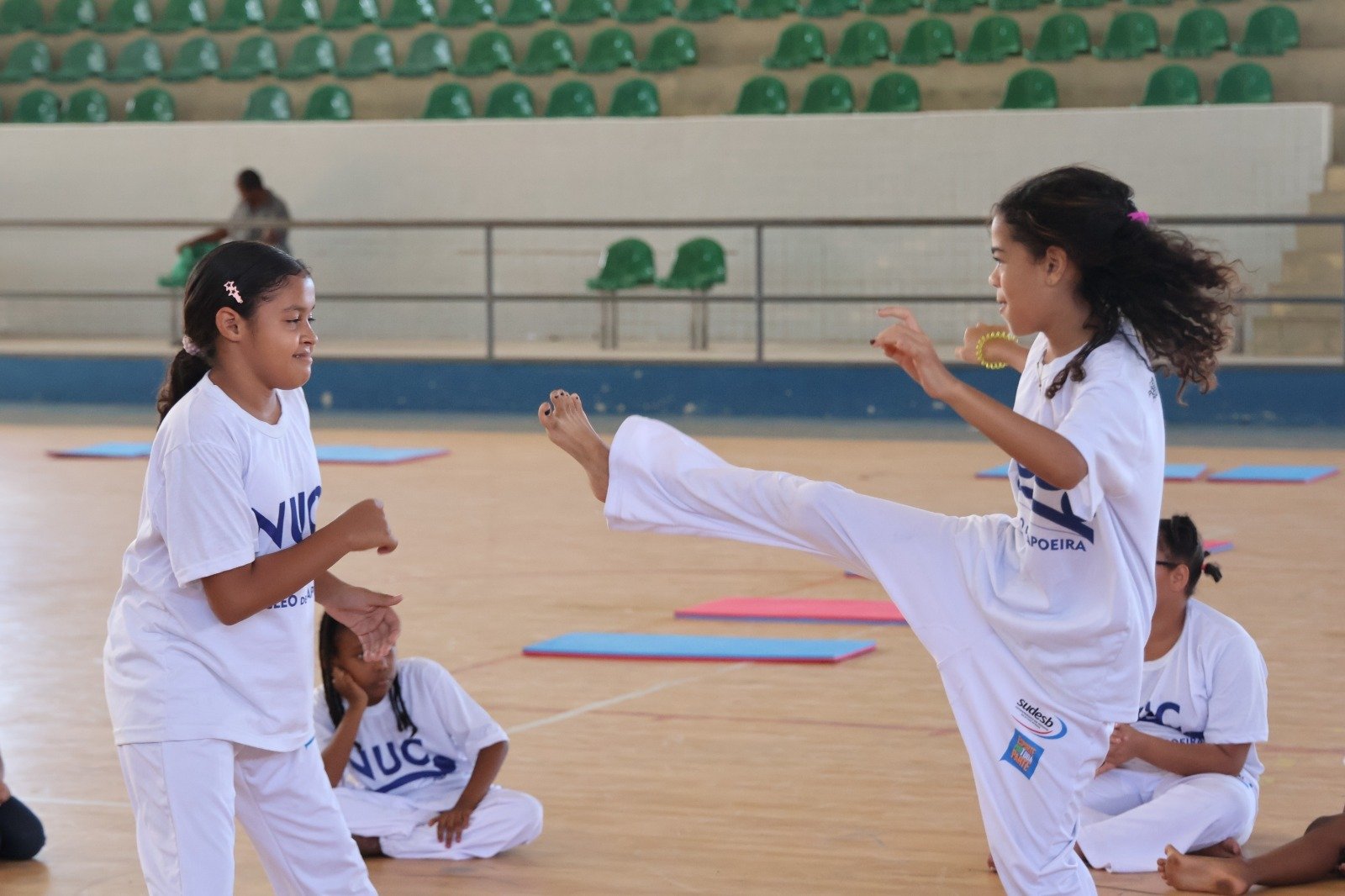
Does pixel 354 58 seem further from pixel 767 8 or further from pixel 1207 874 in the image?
pixel 1207 874

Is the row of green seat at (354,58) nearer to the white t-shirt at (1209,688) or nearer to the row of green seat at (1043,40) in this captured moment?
the row of green seat at (1043,40)

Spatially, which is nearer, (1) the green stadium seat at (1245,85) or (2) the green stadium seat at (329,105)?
(1) the green stadium seat at (1245,85)

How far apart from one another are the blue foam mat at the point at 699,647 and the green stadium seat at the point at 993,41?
9.36m

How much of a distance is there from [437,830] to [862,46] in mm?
11927

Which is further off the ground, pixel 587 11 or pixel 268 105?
pixel 587 11

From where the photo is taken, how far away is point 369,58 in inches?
632

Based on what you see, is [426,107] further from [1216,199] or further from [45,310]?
[1216,199]

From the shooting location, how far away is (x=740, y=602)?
6.59 m

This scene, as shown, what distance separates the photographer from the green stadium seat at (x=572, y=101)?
49.9 feet

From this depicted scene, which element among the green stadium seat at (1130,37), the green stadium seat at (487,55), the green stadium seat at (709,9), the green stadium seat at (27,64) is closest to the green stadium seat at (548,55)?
the green stadium seat at (487,55)

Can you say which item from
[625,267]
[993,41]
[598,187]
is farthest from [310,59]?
[993,41]

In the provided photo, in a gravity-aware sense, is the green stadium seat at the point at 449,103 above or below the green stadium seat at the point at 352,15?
below

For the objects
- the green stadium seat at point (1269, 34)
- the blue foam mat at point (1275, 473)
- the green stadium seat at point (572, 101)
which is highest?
the green stadium seat at point (1269, 34)

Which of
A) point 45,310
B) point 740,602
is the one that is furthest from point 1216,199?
point 45,310
